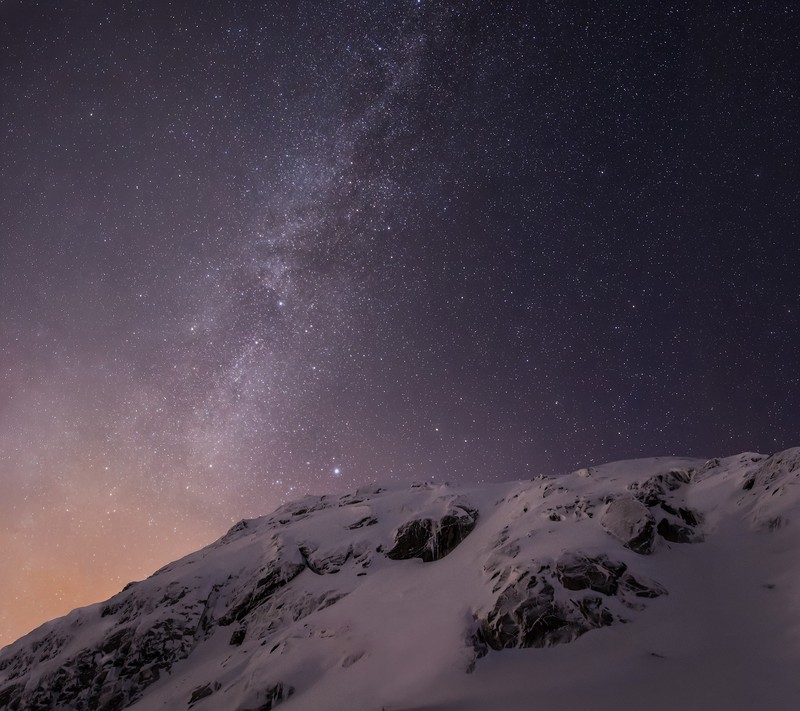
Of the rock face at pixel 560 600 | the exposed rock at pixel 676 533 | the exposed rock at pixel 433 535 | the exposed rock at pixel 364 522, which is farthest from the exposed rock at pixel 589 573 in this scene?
the exposed rock at pixel 364 522

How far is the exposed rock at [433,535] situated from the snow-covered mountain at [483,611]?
4.9 inches

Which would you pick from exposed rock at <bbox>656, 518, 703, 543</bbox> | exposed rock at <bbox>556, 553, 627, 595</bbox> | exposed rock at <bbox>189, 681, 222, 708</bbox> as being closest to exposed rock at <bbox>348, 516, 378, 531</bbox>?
exposed rock at <bbox>189, 681, 222, 708</bbox>

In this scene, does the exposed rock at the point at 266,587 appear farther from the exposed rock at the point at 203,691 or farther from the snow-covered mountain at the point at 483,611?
the exposed rock at the point at 203,691

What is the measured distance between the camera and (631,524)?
23.5m

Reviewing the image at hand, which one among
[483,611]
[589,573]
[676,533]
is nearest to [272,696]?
[483,611]

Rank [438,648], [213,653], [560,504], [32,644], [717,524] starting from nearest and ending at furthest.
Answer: [438,648], [717,524], [560,504], [213,653], [32,644]

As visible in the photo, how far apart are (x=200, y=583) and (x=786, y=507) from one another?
119 feet

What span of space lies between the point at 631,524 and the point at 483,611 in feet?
28.6

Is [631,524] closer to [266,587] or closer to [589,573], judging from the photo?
[589,573]

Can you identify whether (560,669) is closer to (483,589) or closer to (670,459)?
(483,589)

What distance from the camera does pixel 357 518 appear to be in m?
38.3

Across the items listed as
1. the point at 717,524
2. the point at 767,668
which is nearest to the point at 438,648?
the point at 767,668

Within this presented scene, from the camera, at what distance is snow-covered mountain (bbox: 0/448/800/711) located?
16031mm

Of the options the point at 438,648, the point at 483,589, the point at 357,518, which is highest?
the point at 357,518
